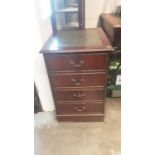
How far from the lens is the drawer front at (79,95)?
157 cm

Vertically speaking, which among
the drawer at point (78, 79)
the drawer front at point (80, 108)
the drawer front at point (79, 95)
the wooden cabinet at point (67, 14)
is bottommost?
the drawer front at point (80, 108)

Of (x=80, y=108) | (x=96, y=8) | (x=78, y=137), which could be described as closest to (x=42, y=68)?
(x=80, y=108)

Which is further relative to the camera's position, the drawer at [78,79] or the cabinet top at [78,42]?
the drawer at [78,79]

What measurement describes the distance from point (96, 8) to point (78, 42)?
665mm

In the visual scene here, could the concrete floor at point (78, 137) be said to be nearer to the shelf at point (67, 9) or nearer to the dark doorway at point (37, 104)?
the dark doorway at point (37, 104)

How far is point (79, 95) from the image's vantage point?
1.59m

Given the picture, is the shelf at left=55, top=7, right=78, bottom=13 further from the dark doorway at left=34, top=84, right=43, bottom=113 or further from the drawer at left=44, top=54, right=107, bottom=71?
the dark doorway at left=34, top=84, right=43, bottom=113

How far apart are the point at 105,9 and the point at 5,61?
165cm

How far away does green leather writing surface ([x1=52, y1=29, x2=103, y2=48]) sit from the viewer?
1.46 metres

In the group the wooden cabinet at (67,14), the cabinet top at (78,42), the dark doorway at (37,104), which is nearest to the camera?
the cabinet top at (78,42)

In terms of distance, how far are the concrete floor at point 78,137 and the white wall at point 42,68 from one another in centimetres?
16

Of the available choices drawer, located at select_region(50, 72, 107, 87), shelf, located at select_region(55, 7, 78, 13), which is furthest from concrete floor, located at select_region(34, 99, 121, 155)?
shelf, located at select_region(55, 7, 78, 13)

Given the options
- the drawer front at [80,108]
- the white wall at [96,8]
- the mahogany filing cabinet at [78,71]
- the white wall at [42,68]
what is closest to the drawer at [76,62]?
the mahogany filing cabinet at [78,71]
